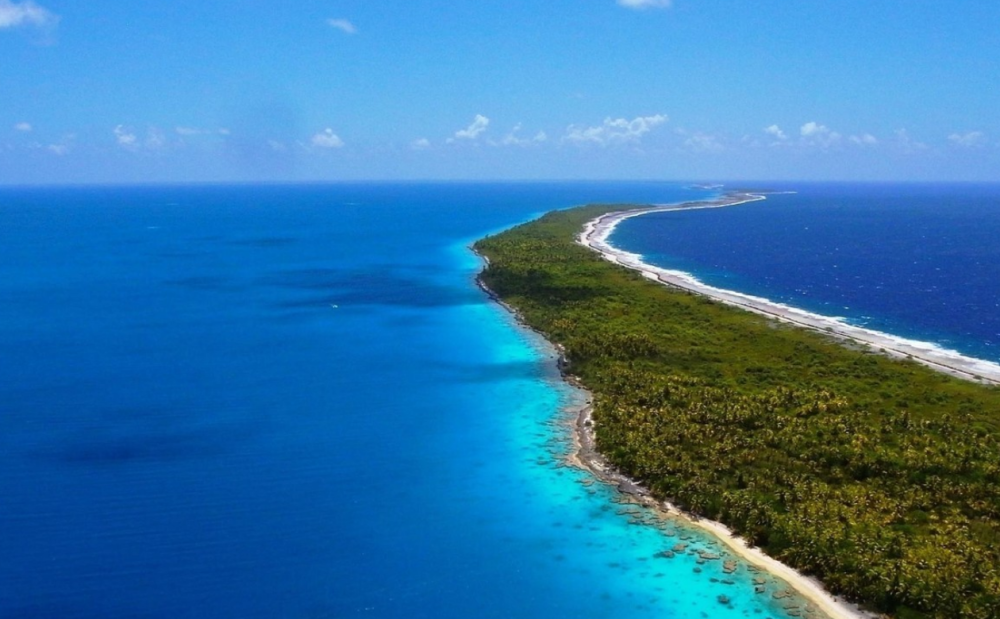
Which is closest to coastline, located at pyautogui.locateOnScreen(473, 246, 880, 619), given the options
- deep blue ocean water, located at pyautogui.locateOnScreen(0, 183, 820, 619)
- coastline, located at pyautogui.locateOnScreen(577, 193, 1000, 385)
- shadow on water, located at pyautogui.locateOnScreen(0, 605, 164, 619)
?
deep blue ocean water, located at pyautogui.locateOnScreen(0, 183, 820, 619)

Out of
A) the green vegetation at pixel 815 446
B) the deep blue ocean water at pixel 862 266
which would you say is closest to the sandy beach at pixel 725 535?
the green vegetation at pixel 815 446

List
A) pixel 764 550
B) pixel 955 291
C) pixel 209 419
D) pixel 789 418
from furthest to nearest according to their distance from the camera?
1. pixel 955 291
2. pixel 209 419
3. pixel 789 418
4. pixel 764 550

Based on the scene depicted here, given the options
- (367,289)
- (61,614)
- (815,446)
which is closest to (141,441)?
(61,614)

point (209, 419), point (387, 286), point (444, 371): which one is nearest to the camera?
point (209, 419)

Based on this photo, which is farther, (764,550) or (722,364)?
(722,364)

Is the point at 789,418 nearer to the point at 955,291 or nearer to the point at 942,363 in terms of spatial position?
the point at 942,363

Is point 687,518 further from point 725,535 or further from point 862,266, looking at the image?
point 862,266

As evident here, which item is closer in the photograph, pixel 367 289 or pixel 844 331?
pixel 844 331

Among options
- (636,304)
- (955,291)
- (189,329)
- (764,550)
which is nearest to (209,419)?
(189,329)
